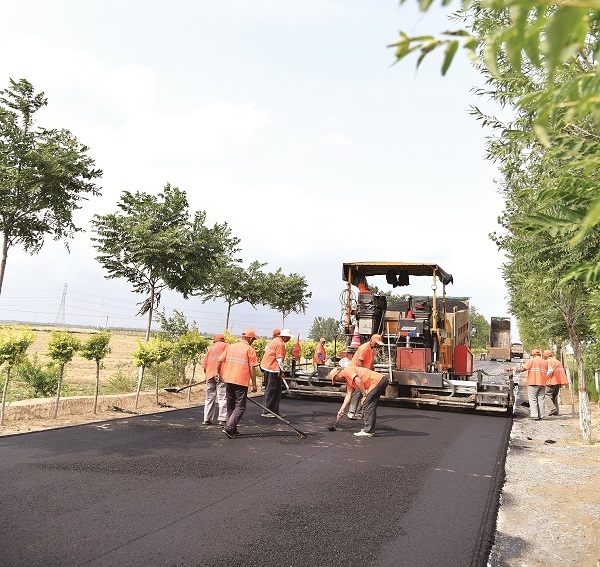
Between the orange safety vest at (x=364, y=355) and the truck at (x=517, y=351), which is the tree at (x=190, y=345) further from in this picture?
the truck at (x=517, y=351)

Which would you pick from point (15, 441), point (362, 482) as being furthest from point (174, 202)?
point (362, 482)

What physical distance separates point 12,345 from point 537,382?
10384mm

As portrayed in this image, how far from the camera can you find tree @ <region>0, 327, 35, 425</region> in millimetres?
8422

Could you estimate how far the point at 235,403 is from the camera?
8523 mm

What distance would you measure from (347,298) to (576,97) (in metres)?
11.7

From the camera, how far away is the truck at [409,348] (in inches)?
469

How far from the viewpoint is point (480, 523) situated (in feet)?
15.1

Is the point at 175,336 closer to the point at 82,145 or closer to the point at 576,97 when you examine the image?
the point at 82,145

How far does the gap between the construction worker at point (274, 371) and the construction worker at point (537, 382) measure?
5.56 meters

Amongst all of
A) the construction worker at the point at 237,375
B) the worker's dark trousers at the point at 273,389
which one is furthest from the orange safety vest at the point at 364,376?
the worker's dark trousers at the point at 273,389

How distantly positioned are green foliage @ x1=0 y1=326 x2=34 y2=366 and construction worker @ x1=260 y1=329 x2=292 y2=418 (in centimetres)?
420

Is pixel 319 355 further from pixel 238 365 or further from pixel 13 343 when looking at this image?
pixel 13 343

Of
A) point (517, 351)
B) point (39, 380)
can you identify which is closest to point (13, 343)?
point (39, 380)

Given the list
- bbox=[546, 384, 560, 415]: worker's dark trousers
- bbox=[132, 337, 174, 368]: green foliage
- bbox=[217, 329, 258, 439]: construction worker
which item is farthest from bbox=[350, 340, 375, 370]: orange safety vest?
bbox=[546, 384, 560, 415]: worker's dark trousers
